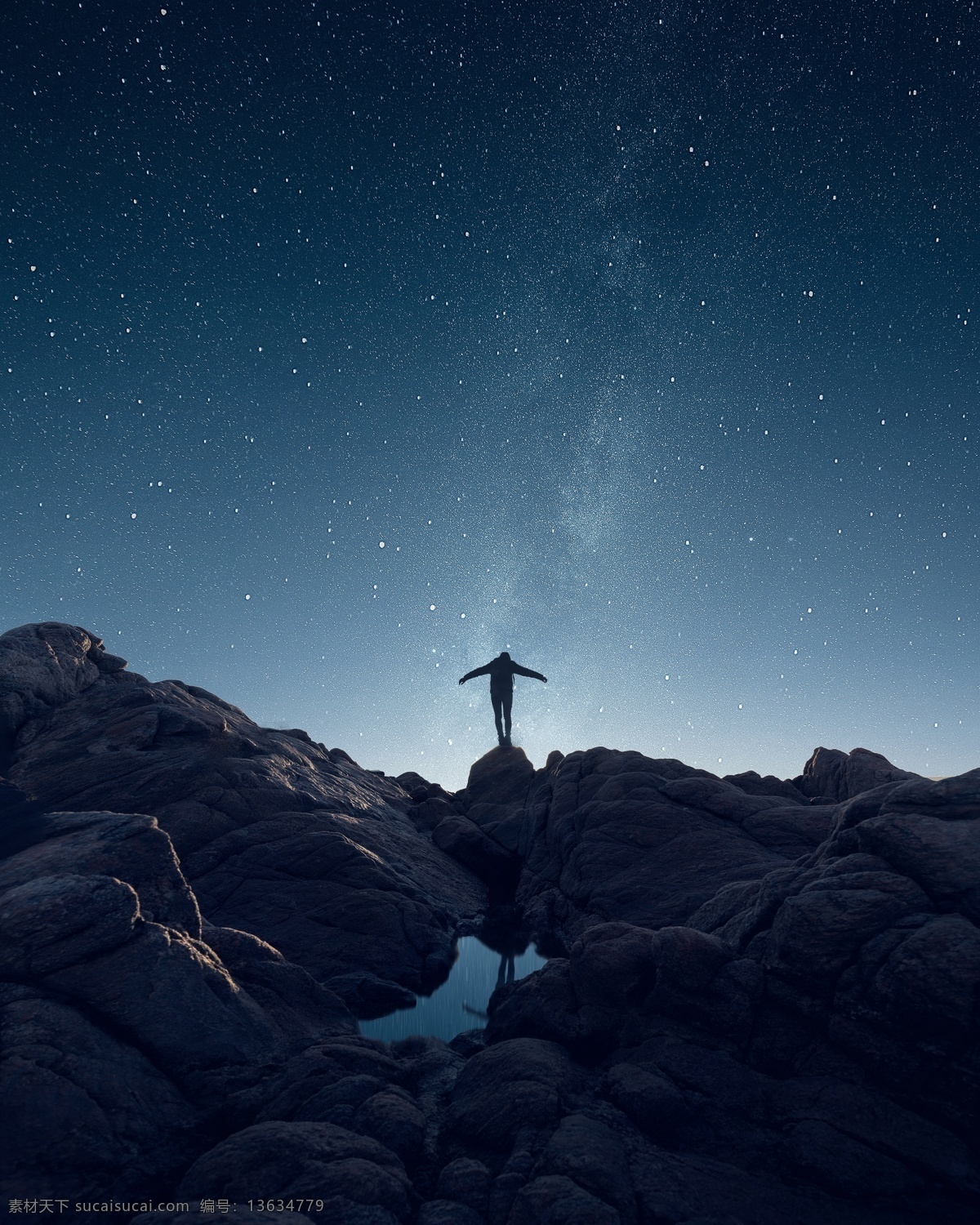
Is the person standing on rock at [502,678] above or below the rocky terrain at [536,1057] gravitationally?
above

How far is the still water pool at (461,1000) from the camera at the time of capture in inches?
534

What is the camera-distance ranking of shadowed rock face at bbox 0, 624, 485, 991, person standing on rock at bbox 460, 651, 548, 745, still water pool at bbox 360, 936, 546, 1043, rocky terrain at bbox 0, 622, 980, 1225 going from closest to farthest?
rocky terrain at bbox 0, 622, 980, 1225
still water pool at bbox 360, 936, 546, 1043
shadowed rock face at bbox 0, 624, 485, 991
person standing on rock at bbox 460, 651, 548, 745

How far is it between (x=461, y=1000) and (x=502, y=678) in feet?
66.0

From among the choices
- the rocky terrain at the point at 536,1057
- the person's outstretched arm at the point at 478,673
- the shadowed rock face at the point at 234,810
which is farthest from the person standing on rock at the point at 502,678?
the rocky terrain at the point at 536,1057

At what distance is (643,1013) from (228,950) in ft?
25.4

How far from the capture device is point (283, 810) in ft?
64.3

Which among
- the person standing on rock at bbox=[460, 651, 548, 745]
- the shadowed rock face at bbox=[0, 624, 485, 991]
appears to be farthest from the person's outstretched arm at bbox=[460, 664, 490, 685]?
the shadowed rock face at bbox=[0, 624, 485, 991]

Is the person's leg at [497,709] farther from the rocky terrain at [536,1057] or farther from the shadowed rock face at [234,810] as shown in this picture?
the rocky terrain at [536,1057]

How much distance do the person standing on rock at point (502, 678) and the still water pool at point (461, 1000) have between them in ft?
52.5

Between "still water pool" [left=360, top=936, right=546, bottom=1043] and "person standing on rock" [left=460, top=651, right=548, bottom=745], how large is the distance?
1600 cm

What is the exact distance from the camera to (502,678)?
3494 centimetres

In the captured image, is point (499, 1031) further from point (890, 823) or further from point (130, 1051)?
point (890, 823)

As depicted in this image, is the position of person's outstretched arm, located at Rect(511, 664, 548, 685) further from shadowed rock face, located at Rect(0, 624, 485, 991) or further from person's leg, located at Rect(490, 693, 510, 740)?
shadowed rock face, located at Rect(0, 624, 485, 991)

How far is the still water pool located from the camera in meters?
13.6
